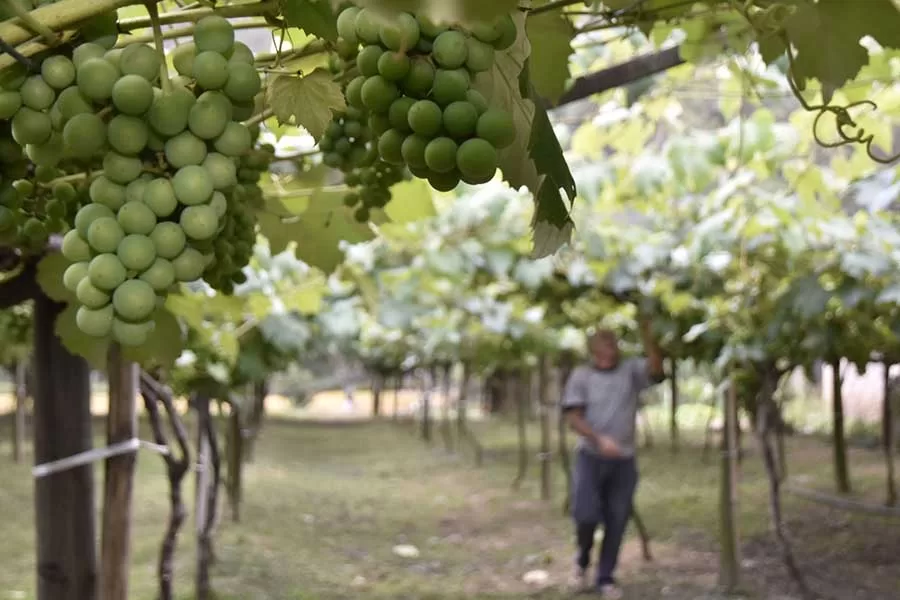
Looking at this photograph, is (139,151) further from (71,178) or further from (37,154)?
(71,178)

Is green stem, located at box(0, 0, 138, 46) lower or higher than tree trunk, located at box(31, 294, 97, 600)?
higher

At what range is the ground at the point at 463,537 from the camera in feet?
17.2

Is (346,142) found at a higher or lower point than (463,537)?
higher

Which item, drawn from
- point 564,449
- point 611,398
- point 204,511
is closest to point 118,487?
point 204,511

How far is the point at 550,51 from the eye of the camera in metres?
1.19

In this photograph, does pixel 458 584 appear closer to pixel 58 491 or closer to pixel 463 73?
pixel 58 491

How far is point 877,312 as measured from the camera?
458cm

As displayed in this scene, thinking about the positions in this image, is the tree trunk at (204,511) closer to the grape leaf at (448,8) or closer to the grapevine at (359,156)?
the grapevine at (359,156)

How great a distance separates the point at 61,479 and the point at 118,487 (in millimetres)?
150

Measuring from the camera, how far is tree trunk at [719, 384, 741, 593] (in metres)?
4.88

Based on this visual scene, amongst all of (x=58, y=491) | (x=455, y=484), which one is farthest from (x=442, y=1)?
(x=455, y=484)

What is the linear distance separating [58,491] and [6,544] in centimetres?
500

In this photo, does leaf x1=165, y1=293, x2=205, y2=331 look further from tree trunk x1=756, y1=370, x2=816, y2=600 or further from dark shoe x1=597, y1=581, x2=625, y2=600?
dark shoe x1=597, y1=581, x2=625, y2=600

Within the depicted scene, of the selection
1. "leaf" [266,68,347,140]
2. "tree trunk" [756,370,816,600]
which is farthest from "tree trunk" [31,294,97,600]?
"tree trunk" [756,370,816,600]
